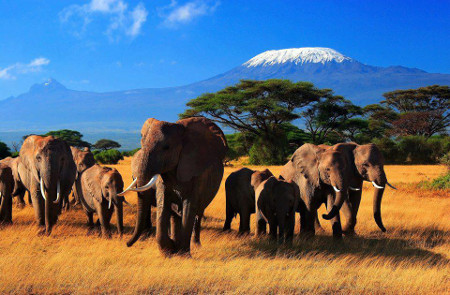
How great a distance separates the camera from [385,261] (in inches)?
291

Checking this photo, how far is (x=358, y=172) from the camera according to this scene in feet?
30.8

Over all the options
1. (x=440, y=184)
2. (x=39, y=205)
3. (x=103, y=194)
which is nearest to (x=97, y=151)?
(x=440, y=184)

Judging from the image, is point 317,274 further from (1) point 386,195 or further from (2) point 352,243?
(1) point 386,195

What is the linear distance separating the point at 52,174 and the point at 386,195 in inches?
447

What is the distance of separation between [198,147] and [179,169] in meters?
0.43

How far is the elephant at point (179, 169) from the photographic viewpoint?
6.14 m

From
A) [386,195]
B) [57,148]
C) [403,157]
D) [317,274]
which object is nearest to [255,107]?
[403,157]

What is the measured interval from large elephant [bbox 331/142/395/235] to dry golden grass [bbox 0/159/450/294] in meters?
0.57

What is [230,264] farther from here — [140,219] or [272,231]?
[272,231]

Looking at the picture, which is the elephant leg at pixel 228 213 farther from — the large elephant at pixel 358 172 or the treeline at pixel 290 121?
the treeline at pixel 290 121

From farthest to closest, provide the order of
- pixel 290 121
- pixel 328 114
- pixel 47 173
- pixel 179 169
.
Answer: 1. pixel 328 114
2. pixel 290 121
3. pixel 47 173
4. pixel 179 169

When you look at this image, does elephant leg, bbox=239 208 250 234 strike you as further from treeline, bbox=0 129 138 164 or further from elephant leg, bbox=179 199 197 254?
treeline, bbox=0 129 138 164

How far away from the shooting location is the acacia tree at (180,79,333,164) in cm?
3919

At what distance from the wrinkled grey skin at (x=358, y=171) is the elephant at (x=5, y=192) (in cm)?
736
